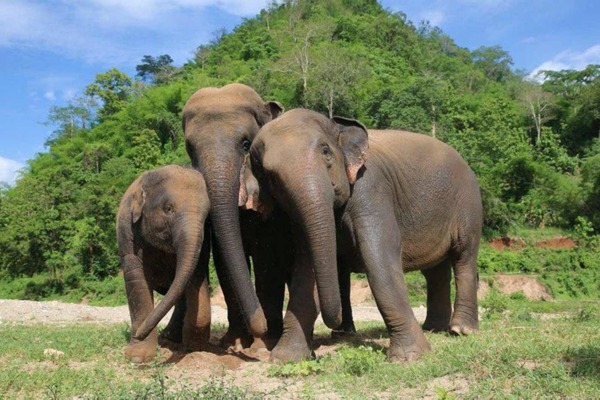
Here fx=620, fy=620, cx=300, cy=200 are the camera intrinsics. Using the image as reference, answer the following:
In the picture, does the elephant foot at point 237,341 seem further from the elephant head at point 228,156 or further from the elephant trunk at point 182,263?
the elephant trunk at point 182,263

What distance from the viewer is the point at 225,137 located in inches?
300

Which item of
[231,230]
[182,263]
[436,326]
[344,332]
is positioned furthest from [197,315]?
[436,326]

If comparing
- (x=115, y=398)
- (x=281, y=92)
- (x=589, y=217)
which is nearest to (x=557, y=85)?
(x=281, y=92)

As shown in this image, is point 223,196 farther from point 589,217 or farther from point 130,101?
point 130,101

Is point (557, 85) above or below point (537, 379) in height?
above

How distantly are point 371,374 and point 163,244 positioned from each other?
282cm

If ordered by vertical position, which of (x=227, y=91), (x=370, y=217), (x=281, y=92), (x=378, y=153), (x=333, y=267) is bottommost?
(x=333, y=267)

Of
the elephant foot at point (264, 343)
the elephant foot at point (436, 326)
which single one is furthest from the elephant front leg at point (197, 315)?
the elephant foot at point (436, 326)

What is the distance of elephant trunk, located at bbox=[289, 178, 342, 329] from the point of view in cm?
623

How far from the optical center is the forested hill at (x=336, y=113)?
112 ft

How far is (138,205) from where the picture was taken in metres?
7.23

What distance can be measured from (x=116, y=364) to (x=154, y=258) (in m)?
1.28

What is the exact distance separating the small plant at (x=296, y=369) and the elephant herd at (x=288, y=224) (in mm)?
457

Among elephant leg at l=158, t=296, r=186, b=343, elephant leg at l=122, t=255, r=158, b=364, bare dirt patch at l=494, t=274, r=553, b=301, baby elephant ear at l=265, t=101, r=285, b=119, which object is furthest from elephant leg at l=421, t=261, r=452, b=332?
bare dirt patch at l=494, t=274, r=553, b=301
